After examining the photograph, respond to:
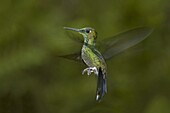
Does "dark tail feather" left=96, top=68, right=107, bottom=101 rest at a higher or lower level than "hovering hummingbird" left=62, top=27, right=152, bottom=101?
lower

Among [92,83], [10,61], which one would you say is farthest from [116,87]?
[10,61]

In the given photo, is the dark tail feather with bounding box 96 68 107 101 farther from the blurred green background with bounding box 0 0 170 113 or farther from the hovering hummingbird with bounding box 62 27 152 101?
the blurred green background with bounding box 0 0 170 113

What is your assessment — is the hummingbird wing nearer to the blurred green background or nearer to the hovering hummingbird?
the hovering hummingbird

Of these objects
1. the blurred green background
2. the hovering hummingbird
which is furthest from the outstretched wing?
the blurred green background

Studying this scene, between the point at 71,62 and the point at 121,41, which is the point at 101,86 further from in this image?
the point at 71,62

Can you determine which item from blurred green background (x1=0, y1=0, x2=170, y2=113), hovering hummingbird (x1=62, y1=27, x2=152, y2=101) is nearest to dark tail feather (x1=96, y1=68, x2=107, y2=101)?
hovering hummingbird (x1=62, y1=27, x2=152, y2=101)

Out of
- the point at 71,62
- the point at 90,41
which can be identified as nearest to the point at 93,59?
the point at 90,41

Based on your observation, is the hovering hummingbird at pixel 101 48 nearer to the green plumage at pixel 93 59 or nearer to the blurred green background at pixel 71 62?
the green plumage at pixel 93 59

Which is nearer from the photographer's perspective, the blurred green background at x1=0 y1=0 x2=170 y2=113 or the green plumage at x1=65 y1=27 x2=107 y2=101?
the green plumage at x1=65 y1=27 x2=107 y2=101
